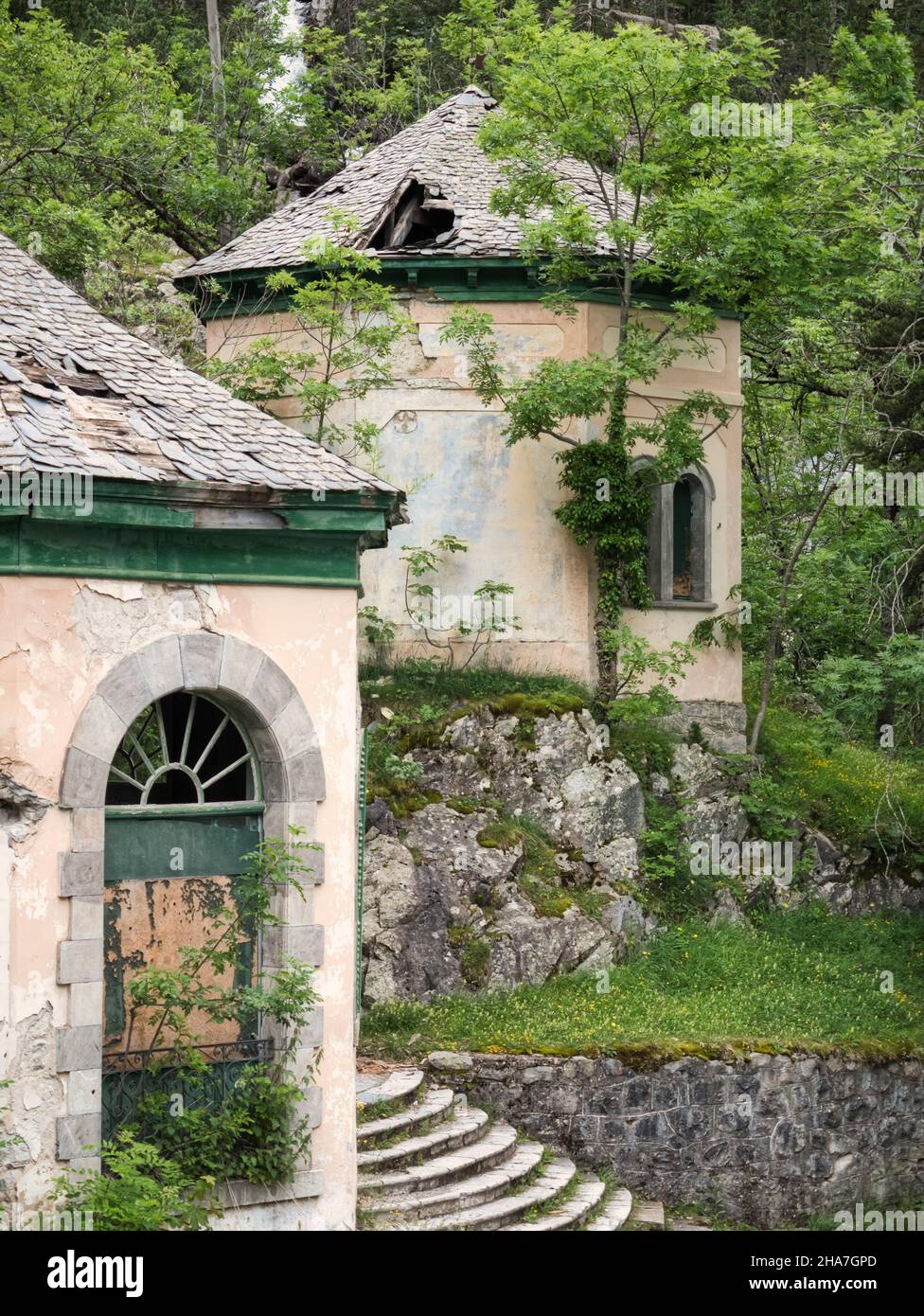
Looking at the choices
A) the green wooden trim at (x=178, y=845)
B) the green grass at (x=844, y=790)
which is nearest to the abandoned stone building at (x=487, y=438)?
the green grass at (x=844, y=790)

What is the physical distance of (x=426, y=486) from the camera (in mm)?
18812

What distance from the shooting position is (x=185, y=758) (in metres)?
11.4

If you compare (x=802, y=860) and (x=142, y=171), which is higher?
(x=142, y=171)

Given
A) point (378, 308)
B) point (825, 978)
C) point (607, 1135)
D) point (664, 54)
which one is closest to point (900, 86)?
point (664, 54)

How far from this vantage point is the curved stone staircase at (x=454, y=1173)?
486 inches

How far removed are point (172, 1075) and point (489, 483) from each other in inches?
373

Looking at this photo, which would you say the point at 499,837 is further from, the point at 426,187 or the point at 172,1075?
the point at 426,187

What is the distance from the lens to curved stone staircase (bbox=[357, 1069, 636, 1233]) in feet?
40.5

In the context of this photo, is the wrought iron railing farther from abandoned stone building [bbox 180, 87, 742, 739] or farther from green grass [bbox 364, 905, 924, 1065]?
abandoned stone building [bbox 180, 87, 742, 739]

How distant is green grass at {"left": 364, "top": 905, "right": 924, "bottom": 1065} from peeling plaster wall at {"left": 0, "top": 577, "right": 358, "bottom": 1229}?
3.58 m

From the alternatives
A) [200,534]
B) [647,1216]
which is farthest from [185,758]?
[647,1216]

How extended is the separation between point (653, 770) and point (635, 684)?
1036mm
